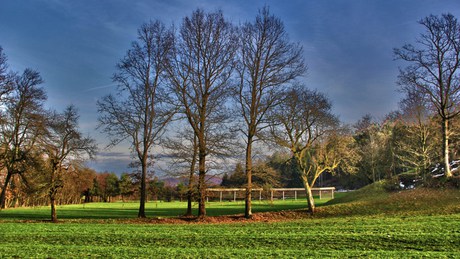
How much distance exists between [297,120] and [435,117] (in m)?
16.9

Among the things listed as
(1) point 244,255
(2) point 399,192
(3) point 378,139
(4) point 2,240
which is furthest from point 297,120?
(3) point 378,139

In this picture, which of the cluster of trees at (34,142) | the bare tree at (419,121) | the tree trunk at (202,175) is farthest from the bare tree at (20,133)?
the bare tree at (419,121)

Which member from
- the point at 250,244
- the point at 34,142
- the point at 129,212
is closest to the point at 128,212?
the point at 129,212

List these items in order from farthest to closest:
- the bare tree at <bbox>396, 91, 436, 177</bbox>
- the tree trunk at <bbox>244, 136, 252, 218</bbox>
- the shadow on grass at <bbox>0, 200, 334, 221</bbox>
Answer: the shadow on grass at <bbox>0, 200, 334, 221</bbox> → the bare tree at <bbox>396, 91, 436, 177</bbox> → the tree trunk at <bbox>244, 136, 252, 218</bbox>

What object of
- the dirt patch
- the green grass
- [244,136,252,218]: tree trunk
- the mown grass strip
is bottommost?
the green grass

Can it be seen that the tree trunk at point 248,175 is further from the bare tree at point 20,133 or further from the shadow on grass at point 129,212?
the bare tree at point 20,133

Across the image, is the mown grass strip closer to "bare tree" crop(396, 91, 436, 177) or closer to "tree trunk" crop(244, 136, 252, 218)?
"tree trunk" crop(244, 136, 252, 218)

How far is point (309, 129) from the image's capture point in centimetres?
2486

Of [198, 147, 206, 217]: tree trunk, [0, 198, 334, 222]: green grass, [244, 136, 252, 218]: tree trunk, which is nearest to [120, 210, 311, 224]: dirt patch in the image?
[244, 136, 252, 218]: tree trunk

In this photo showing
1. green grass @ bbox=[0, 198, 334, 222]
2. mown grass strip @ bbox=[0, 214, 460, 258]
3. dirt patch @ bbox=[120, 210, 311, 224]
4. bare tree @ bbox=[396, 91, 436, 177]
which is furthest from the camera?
green grass @ bbox=[0, 198, 334, 222]

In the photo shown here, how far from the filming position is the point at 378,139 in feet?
165

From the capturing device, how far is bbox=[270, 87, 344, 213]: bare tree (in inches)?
943

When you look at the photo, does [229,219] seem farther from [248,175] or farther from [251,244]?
[251,244]

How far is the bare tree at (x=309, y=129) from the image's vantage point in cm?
2395
